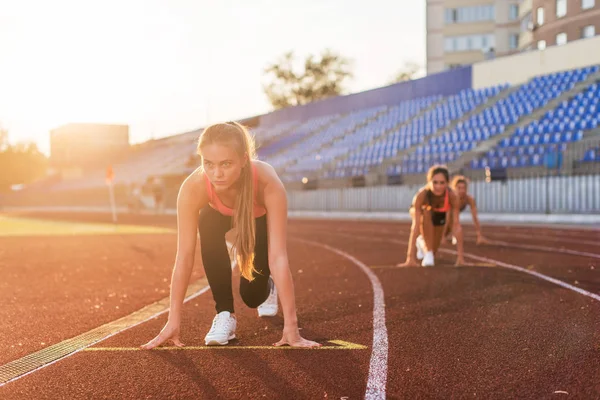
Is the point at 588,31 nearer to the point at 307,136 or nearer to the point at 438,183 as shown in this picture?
the point at 307,136

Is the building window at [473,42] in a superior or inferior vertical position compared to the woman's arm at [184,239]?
superior

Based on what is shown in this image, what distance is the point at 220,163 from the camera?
3926 mm

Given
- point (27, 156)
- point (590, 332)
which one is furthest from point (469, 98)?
point (27, 156)

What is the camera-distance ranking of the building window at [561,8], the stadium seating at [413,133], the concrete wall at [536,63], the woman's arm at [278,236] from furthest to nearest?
the building window at [561,8], the stadium seating at [413,133], the concrete wall at [536,63], the woman's arm at [278,236]

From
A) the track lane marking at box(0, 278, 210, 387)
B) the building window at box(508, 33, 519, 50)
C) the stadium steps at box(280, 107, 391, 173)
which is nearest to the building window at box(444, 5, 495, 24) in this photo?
the building window at box(508, 33, 519, 50)

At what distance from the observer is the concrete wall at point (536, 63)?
28.6m

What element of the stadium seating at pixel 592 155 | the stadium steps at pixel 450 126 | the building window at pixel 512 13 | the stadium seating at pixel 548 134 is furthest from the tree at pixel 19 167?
the stadium seating at pixel 592 155

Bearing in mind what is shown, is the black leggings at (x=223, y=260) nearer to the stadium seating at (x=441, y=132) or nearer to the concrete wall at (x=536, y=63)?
the stadium seating at (x=441, y=132)

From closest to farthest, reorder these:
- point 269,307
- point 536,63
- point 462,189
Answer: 1. point 269,307
2. point 462,189
3. point 536,63

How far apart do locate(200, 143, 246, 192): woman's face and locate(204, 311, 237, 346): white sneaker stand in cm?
122

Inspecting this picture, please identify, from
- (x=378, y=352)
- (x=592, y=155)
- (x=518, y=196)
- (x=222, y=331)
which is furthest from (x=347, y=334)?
(x=518, y=196)

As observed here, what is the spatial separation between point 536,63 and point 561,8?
20551mm

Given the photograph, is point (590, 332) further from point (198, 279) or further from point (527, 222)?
point (527, 222)

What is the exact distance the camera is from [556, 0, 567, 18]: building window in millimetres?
47188
